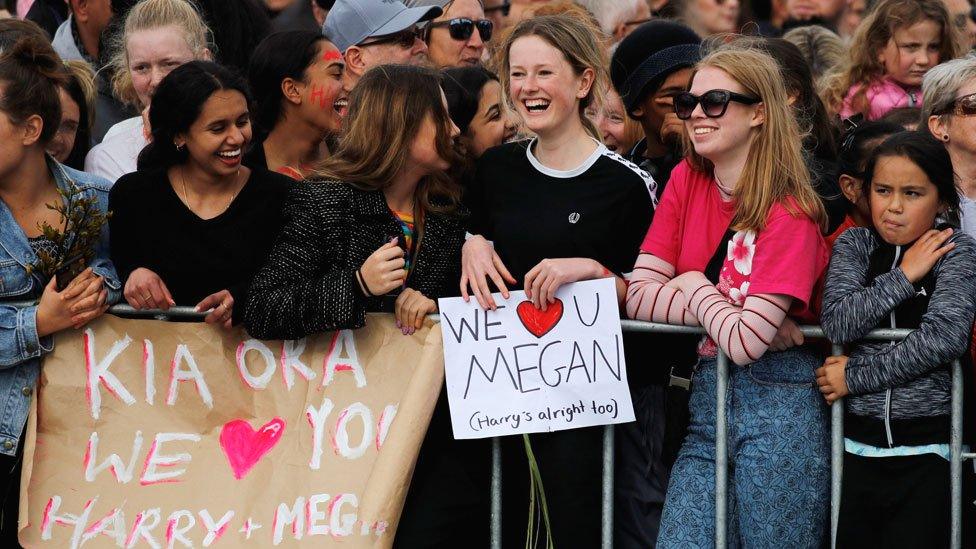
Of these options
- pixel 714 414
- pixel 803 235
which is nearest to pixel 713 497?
pixel 714 414

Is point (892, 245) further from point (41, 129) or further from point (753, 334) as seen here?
point (41, 129)

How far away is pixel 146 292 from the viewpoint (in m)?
5.38

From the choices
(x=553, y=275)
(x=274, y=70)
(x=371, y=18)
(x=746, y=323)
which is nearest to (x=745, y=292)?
(x=746, y=323)

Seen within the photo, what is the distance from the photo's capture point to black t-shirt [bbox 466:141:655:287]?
17.2 feet

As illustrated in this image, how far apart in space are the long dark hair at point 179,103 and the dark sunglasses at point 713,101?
1855 millimetres

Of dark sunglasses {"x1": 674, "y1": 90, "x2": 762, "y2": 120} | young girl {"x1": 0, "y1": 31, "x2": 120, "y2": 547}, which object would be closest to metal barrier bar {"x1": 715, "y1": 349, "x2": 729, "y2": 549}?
dark sunglasses {"x1": 674, "y1": 90, "x2": 762, "y2": 120}

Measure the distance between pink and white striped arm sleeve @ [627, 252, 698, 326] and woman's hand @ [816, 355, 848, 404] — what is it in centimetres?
49

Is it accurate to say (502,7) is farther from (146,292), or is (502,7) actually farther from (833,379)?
(833,379)

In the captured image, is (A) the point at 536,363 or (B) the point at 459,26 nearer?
(A) the point at 536,363

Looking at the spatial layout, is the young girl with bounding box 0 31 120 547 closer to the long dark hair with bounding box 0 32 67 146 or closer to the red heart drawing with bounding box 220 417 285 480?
the long dark hair with bounding box 0 32 67 146

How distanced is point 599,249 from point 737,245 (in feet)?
1.74

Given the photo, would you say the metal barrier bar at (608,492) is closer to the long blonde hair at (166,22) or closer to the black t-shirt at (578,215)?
the black t-shirt at (578,215)

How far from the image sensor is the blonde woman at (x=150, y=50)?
22.2 feet

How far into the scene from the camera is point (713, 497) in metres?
5.06
